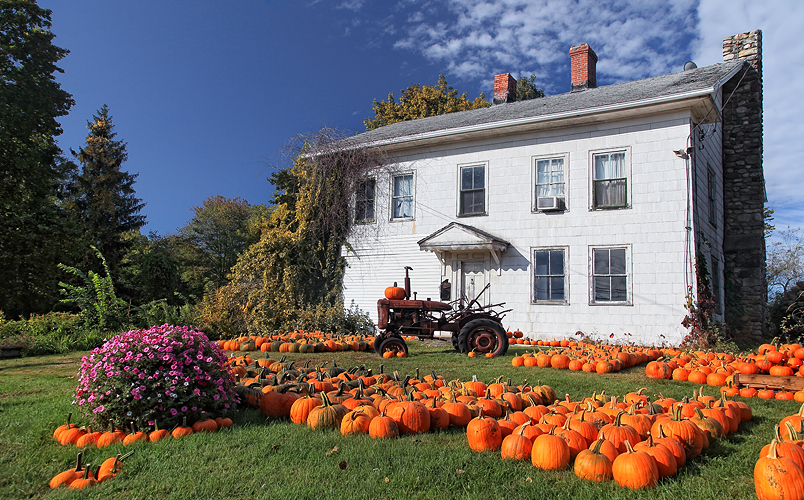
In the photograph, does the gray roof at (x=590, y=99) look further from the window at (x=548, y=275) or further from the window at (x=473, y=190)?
the window at (x=548, y=275)

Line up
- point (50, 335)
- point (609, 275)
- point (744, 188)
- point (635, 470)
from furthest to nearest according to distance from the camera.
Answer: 1. point (744, 188)
2. point (609, 275)
3. point (50, 335)
4. point (635, 470)

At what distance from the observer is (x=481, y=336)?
9.07 meters

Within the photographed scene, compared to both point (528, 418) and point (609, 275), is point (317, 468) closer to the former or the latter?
point (528, 418)

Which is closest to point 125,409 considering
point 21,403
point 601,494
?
point 21,403

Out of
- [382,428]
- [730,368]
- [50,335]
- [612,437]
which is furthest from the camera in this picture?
[50,335]

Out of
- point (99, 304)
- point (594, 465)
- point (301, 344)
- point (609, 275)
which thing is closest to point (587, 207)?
point (609, 275)

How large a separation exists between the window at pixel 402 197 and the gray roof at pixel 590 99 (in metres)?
1.15

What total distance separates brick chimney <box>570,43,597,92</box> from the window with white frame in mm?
6529

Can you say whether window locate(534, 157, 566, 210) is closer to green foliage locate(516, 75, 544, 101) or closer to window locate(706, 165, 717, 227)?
window locate(706, 165, 717, 227)

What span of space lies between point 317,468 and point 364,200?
12.0 metres

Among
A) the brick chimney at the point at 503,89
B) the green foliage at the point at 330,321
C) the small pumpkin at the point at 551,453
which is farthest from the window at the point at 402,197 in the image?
the small pumpkin at the point at 551,453

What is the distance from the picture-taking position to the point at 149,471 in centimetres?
323

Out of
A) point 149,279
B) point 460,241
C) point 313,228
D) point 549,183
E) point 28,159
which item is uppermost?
point 28,159

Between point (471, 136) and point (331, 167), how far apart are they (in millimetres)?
4189
